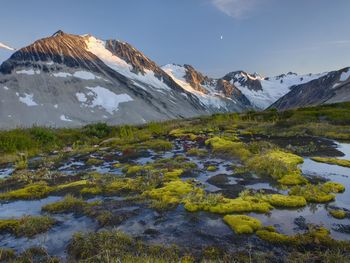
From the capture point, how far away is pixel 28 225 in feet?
35.9

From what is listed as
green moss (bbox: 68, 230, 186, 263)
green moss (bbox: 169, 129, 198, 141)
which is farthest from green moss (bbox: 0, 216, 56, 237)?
green moss (bbox: 169, 129, 198, 141)

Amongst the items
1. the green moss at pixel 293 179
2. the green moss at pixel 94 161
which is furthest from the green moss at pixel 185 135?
the green moss at pixel 293 179

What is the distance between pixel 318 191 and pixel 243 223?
4.46 meters

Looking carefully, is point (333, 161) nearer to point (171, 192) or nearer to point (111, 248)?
point (171, 192)

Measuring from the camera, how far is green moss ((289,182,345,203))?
13.0 meters

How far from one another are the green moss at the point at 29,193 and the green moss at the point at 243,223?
814 centimetres

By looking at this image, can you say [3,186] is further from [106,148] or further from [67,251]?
[106,148]

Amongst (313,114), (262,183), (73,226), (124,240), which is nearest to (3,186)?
(73,226)

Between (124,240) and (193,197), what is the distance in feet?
13.2

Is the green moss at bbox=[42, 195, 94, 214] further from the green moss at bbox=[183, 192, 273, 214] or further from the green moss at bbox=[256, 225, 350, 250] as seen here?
the green moss at bbox=[256, 225, 350, 250]

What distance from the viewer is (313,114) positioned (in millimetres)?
46094

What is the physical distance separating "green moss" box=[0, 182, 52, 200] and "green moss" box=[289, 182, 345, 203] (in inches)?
391

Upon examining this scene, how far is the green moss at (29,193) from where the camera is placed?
15.0 m

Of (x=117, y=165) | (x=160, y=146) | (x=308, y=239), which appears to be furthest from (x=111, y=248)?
(x=160, y=146)
